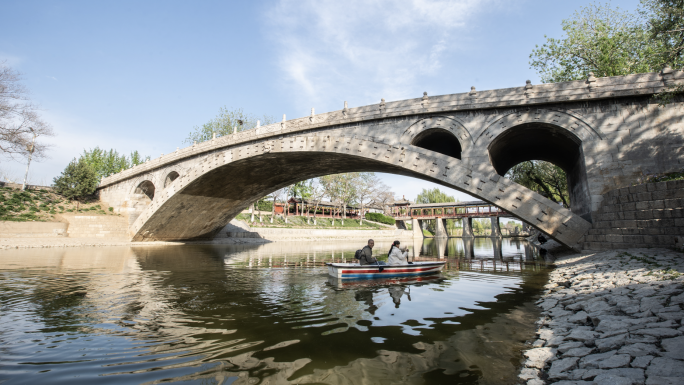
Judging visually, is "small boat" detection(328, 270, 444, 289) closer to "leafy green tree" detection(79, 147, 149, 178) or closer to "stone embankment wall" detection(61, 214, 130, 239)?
"stone embankment wall" detection(61, 214, 130, 239)

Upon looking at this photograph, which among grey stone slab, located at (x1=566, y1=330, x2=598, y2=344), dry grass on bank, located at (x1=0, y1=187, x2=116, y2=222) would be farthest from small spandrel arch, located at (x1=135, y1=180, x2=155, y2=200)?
grey stone slab, located at (x1=566, y1=330, x2=598, y2=344)

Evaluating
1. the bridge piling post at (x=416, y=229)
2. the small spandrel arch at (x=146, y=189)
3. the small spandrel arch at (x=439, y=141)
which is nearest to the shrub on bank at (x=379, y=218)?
the bridge piling post at (x=416, y=229)

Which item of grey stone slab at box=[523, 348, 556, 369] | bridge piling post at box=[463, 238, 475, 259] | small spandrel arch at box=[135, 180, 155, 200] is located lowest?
bridge piling post at box=[463, 238, 475, 259]

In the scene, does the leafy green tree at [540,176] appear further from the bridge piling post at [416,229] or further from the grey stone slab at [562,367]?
the grey stone slab at [562,367]

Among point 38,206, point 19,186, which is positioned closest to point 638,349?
point 38,206

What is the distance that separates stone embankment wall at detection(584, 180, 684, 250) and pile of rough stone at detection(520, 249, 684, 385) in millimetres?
1900

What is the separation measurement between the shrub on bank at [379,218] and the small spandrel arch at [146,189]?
4113cm

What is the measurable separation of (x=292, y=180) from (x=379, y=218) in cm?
3866

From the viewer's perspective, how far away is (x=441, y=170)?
15.6 m

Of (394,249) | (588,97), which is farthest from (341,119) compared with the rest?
(588,97)

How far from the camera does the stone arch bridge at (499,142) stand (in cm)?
1324

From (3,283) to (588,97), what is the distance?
22.5 m

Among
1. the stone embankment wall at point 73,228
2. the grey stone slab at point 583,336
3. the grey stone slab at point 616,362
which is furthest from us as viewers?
the stone embankment wall at point 73,228

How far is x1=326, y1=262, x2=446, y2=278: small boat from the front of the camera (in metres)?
10.4
